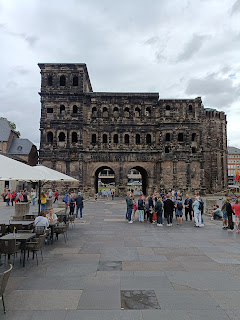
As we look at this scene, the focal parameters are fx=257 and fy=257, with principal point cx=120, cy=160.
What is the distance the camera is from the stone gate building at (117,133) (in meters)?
37.4

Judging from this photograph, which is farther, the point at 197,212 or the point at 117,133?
the point at 117,133

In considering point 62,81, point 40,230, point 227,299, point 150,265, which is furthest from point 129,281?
point 62,81

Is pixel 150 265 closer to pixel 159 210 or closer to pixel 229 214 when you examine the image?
pixel 159 210

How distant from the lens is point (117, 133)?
3859 centimetres

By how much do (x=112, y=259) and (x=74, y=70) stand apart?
3425cm

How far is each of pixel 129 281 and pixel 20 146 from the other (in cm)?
4740

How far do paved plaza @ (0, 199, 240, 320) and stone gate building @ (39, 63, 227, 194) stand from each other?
27.2m

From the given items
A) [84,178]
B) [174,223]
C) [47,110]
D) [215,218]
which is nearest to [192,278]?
[174,223]

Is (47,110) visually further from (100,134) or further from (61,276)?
(61,276)

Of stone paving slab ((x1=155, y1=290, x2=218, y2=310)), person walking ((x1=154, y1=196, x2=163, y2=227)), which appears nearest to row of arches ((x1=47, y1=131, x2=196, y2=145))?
person walking ((x1=154, y1=196, x2=163, y2=227))

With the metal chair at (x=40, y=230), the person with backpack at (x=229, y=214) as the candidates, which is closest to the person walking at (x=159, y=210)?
the person with backpack at (x=229, y=214)

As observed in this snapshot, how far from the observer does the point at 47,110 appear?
3778 centimetres

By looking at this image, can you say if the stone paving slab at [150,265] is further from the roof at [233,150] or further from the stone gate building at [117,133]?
the roof at [233,150]

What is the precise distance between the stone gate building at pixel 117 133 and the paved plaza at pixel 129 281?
27.2 meters
